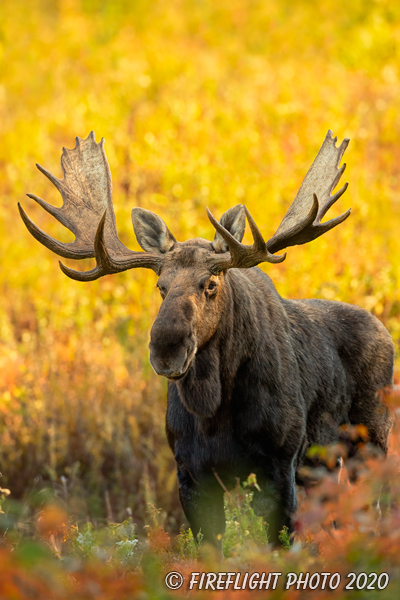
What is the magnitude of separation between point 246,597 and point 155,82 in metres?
12.4

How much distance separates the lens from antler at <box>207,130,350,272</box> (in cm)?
411

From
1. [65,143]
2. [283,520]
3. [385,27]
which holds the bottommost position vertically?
[283,520]

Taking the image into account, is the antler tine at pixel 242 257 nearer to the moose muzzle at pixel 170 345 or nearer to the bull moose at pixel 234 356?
the bull moose at pixel 234 356

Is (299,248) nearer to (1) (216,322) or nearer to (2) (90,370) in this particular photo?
(2) (90,370)

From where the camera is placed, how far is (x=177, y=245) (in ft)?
14.8

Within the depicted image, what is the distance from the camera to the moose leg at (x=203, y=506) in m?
4.45

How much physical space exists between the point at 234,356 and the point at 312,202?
1.12 metres

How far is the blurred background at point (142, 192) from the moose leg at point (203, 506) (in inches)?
30.6

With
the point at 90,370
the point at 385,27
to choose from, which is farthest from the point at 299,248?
the point at 385,27

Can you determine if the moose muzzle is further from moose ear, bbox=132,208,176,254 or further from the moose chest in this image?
moose ear, bbox=132,208,176,254

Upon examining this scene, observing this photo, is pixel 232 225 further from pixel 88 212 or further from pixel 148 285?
pixel 148 285

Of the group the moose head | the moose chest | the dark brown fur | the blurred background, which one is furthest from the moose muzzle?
the blurred background

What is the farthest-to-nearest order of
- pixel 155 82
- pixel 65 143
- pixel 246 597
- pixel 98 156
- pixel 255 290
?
pixel 155 82 → pixel 65 143 → pixel 98 156 → pixel 255 290 → pixel 246 597

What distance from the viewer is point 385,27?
16219 millimetres
